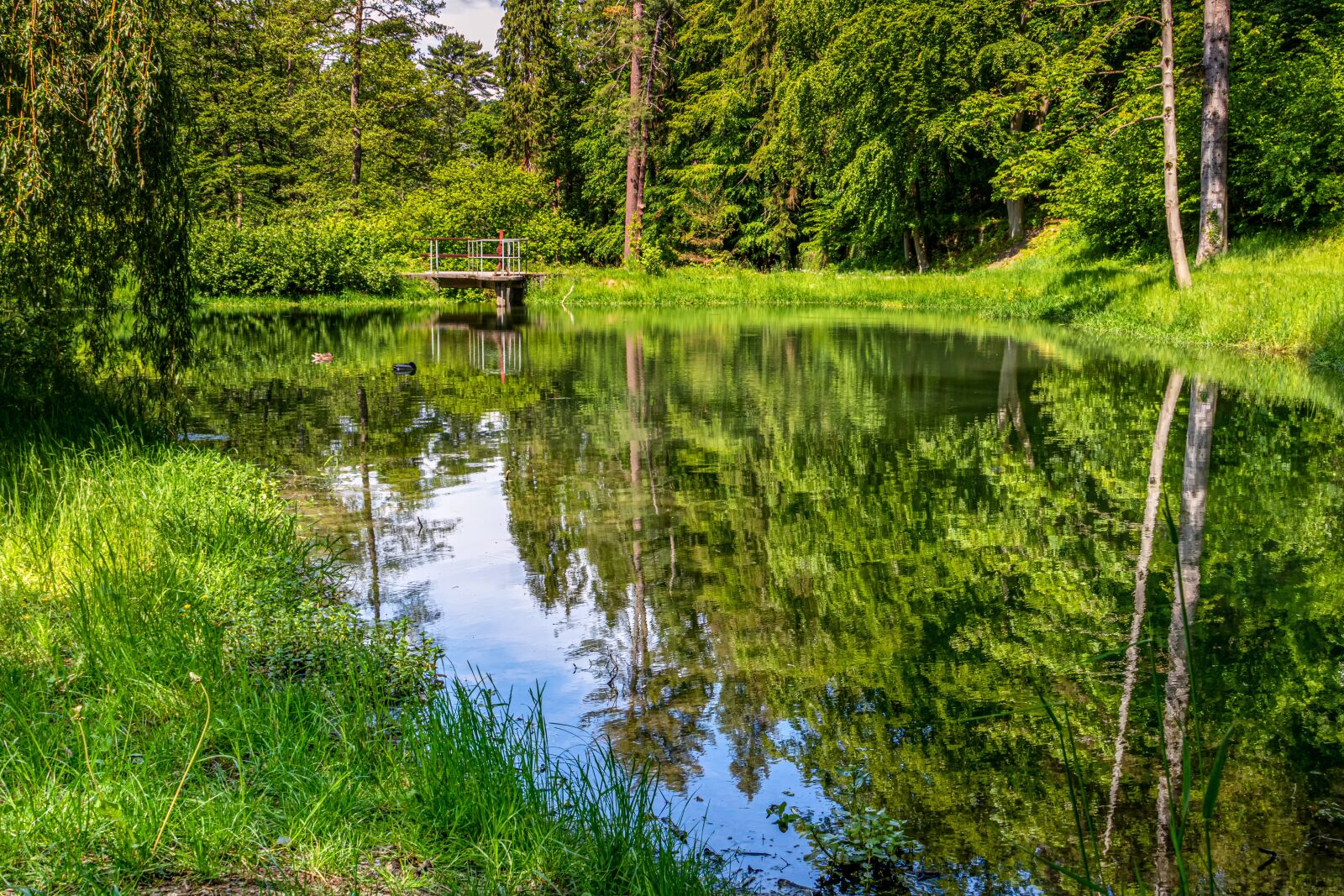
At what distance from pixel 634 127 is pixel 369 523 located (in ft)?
123

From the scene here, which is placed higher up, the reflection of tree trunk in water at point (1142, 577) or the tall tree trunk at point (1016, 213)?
the tall tree trunk at point (1016, 213)

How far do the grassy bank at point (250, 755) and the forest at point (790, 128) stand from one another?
68.5 feet

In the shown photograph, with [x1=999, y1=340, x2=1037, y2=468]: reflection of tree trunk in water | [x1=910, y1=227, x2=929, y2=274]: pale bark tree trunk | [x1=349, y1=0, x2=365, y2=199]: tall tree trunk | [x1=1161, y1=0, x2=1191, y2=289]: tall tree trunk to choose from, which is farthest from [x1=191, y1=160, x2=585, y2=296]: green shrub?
[x1=1161, y1=0, x2=1191, y2=289]: tall tree trunk

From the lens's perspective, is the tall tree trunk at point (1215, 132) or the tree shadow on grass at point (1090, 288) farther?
the tree shadow on grass at point (1090, 288)

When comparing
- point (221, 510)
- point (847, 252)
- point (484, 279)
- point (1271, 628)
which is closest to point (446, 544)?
point (221, 510)

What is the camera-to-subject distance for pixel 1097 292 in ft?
81.3

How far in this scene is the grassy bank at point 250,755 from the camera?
114 inches

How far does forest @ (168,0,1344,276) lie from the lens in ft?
76.8

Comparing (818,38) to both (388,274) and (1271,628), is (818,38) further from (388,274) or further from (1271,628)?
(1271,628)

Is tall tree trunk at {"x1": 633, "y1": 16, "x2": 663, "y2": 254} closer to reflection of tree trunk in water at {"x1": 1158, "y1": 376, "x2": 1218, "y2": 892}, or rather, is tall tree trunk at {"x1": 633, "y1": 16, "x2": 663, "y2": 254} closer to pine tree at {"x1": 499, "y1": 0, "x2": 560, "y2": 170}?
pine tree at {"x1": 499, "y1": 0, "x2": 560, "y2": 170}

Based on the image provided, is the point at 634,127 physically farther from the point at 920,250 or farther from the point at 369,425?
the point at 369,425

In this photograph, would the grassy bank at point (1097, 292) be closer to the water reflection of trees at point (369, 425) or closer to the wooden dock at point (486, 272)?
the wooden dock at point (486, 272)

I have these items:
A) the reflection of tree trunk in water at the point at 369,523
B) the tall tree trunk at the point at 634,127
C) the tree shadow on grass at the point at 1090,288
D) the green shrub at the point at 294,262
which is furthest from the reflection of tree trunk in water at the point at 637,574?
the tall tree trunk at the point at 634,127

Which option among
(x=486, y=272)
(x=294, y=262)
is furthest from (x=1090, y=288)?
(x=294, y=262)
